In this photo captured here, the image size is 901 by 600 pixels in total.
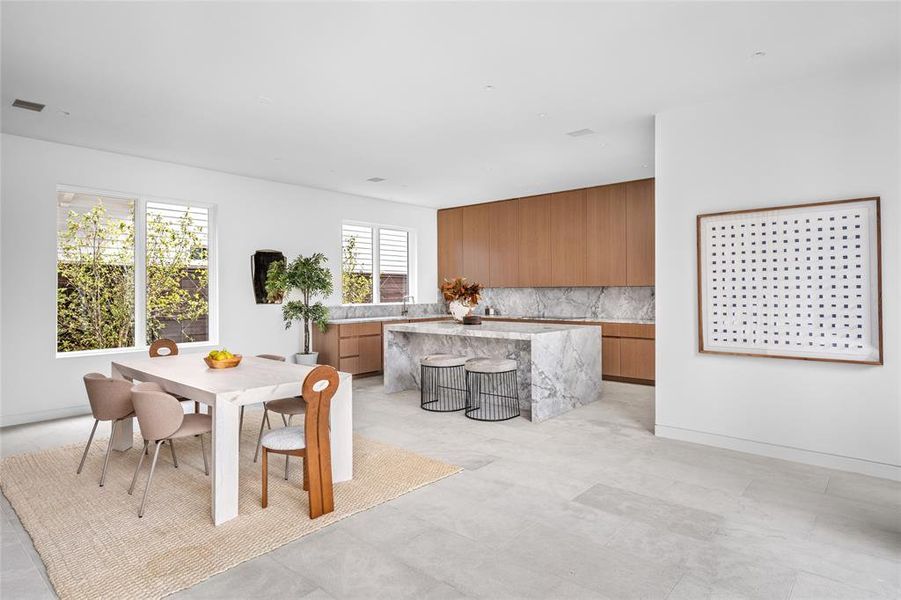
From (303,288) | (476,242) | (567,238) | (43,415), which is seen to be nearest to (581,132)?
(567,238)

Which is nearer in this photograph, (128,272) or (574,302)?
(128,272)

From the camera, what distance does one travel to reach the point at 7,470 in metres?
3.63

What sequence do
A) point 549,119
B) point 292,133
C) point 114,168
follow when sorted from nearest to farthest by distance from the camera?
1. point 549,119
2. point 292,133
3. point 114,168

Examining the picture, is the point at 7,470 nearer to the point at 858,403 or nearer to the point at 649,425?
the point at 649,425

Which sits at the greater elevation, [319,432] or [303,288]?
[303,288]

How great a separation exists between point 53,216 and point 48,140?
2.39ft

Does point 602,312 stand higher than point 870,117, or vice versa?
point 870,117

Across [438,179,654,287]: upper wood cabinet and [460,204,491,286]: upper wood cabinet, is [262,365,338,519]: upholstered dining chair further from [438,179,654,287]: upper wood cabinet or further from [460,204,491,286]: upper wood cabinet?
[460,204,491,286]: upper wood cabinet

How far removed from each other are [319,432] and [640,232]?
17.9ft

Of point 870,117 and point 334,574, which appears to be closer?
point 334,574

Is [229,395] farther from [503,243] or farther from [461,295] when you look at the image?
[503,243]

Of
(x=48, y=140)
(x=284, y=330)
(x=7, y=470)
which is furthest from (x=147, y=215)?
(x=7, y=470)

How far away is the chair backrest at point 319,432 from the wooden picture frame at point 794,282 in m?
2.99

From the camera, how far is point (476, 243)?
8.80 meters
